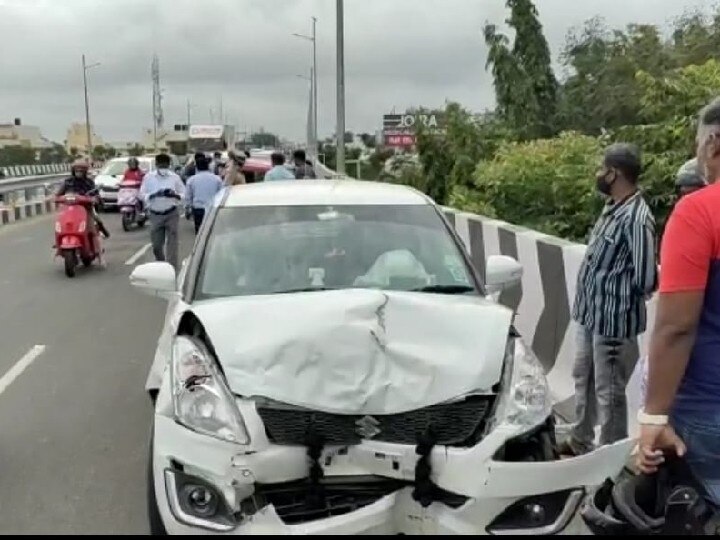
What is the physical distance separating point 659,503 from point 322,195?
3365 mm

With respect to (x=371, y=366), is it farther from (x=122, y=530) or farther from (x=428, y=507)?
(x=122, y=530)

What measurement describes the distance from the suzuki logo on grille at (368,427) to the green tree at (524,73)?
81.8ft

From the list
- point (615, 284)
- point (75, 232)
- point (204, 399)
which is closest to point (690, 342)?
point (204, 399)

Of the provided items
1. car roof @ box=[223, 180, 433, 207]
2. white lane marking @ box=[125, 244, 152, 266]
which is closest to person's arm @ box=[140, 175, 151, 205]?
white lane marking @ box=[125, 244, 152, 266]

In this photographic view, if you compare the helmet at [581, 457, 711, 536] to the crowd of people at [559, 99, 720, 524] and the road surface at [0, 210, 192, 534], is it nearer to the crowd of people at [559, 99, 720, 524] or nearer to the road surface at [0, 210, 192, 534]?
the crowd of people at [559, 99, 720, 524]

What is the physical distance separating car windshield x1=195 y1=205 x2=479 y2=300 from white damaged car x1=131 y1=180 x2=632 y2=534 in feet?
1.99

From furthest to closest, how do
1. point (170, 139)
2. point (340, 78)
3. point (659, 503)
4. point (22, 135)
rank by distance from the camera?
point (22, 135)
point (170, 139)
point (340, 78)
point (659, 503)

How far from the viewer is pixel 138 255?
1744 cm

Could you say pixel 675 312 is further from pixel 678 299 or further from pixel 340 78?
pixel 340 78

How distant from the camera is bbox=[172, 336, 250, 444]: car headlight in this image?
12.7ft

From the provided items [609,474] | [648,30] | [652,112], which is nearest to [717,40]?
[648,30]

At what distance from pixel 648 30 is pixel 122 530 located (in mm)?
25691

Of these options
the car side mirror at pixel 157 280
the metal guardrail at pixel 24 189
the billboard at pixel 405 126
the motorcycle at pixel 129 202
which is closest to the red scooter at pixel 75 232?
the motorcycle at pixel 129 202

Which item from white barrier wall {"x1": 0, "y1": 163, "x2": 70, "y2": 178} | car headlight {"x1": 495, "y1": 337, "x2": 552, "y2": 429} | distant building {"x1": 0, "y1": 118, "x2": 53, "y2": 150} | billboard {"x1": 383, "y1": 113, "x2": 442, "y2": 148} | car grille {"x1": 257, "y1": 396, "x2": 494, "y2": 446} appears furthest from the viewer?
distant building {"x1": 0, "y1": 118, "x2": 53, "y2": 150}
